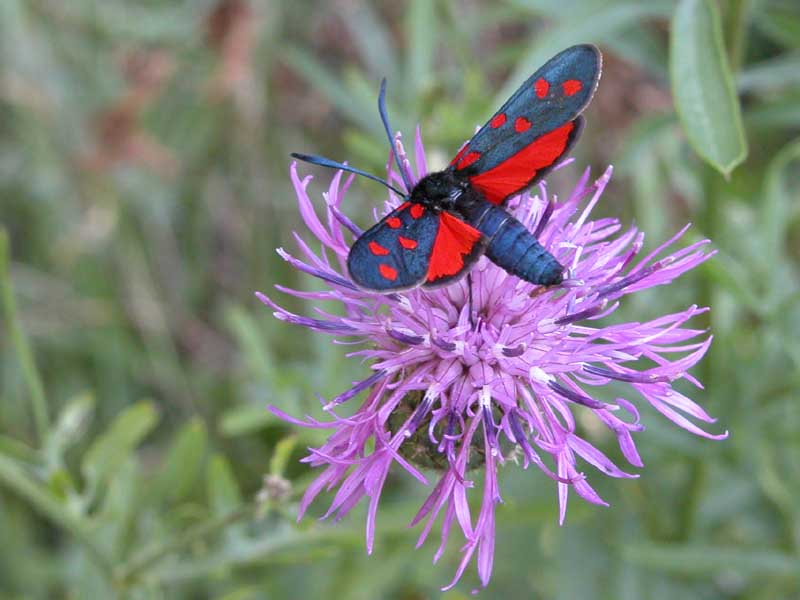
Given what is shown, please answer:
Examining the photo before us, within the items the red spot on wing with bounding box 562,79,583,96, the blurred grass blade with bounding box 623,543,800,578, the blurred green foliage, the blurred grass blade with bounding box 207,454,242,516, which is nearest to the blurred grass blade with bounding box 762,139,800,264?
the blurred green foliage

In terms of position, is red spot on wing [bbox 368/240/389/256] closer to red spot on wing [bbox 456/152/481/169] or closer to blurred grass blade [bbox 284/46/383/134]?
red spot on wing [bbox 456/152/481/169]

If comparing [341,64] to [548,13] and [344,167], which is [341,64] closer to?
[548,13]

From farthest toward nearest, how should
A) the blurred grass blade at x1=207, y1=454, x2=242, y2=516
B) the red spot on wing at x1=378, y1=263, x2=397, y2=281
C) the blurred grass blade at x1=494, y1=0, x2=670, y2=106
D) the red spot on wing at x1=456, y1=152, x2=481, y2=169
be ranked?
the blurred grass blade at x1=494, y1=0, x2=670, y2=106 → the blurred grass blade at x1=207, y1=454, x2=242, y2=516 → the red spot on wing at x1=456, y1=152, x2=481, y2=169 → the red spot on wing at x1=378, y1=263, x2=397, y2=281

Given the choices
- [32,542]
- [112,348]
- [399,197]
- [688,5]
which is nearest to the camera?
[399,197]

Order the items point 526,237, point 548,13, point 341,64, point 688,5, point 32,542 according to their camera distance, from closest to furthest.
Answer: point 526,237
point 688,5
point 548,13
point 32,542
point 341,64

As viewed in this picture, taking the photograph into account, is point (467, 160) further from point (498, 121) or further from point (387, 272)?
point (387, 272)

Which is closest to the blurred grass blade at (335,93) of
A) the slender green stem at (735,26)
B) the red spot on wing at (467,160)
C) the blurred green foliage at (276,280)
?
the blurred green foliage at (276,280)

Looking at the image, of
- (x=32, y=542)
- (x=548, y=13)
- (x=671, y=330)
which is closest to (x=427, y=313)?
(x=671, y=330)
